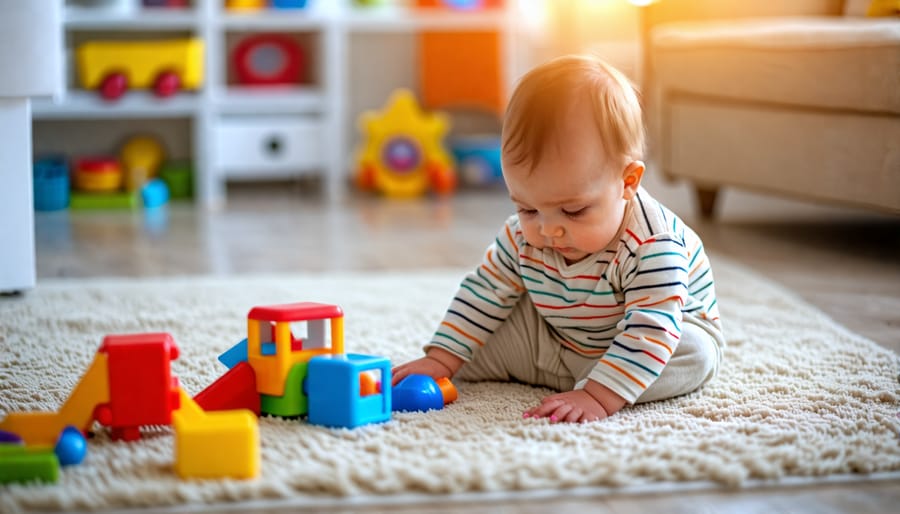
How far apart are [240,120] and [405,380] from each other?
6.88ft

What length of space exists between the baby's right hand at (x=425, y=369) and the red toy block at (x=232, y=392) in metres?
0.17

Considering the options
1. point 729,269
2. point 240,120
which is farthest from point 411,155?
point 729,269

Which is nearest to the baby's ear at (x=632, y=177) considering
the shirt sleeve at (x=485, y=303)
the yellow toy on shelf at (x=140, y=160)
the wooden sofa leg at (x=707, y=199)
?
the shirt sleeve at (x=485, y=303)

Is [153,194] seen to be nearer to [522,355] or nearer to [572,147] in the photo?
[522,355]

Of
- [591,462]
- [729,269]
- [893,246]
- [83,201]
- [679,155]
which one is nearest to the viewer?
[591,462]

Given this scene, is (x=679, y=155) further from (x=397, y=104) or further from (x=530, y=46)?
(x=530, y=46)

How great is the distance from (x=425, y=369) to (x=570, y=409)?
19 centimetres

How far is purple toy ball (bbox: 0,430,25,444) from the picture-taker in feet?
2.92

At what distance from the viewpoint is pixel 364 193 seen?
10.2 feet

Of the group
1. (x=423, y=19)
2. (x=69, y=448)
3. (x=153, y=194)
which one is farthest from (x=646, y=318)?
(x=423, y=19)

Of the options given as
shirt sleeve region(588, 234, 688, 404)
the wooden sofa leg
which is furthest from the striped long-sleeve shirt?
the wooden sofa leg

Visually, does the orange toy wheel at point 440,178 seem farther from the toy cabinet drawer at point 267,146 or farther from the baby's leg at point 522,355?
the baby's leg at point 522,355

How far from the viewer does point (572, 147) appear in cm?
100

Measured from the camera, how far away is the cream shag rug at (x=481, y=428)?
0.84m
